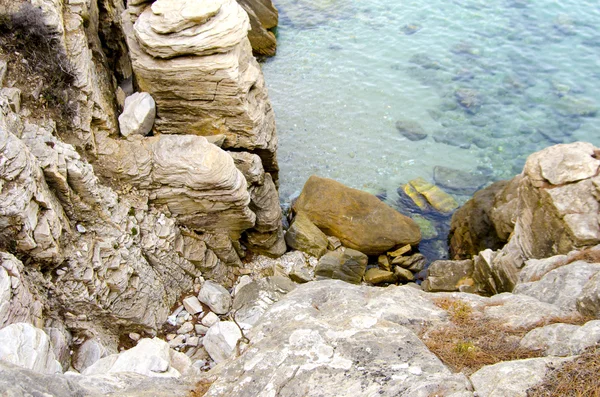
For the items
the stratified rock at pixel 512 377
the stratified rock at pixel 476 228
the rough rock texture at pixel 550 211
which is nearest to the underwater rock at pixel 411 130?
the stratified rock at pixel 476 228

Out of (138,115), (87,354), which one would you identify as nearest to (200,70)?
(138,115)

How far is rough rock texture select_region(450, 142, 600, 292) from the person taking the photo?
1082cm

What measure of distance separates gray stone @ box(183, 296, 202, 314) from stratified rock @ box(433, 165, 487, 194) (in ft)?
34.7

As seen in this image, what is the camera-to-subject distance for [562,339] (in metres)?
6.24

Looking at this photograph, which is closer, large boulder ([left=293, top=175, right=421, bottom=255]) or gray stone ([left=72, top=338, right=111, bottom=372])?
gray stone ([left=72, top=338, right=111, bottom=372])

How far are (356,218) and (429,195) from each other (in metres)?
3.60

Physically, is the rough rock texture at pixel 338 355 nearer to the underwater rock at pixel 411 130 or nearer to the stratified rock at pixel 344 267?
the stratified rock at pixel 344 267

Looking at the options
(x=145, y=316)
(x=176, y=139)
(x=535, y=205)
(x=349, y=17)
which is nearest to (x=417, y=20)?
(x=349, y=17)

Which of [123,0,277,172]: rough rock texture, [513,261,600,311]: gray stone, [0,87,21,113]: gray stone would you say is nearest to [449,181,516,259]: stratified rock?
[513,261,600,311]: gray stone

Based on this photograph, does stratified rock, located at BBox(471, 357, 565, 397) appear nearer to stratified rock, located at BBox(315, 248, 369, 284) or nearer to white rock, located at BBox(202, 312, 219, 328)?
white rock, located at BBox(202, 312, 219, 328)

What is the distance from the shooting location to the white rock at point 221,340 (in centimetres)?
1060

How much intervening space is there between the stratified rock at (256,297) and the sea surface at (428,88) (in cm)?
539

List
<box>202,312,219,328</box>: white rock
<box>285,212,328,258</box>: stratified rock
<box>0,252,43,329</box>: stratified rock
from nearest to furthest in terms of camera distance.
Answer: <box>0,252,43,329</box>: stratified rock
<box>202,312,219,328</box>: white rock
<box>285,212,328,258</box>: stratified rock

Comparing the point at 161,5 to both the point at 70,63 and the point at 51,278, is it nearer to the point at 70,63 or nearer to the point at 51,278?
the point at 70,63
